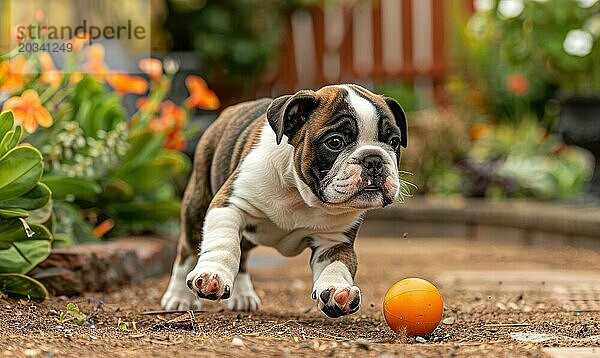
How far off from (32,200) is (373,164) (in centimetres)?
149

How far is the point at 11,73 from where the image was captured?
457 centimetres

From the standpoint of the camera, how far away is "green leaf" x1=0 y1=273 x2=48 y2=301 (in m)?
3.94

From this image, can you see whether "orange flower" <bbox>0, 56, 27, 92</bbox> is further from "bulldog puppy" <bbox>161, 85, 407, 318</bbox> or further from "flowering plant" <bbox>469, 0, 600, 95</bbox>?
"flowering plant" <bbox>469, 0, 600, 95</bbox>

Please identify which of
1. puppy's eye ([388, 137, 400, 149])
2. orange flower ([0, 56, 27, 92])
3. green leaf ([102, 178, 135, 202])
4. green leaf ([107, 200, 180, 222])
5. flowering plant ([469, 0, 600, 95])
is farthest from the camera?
flowering plant ([469, 0, 600, 95])

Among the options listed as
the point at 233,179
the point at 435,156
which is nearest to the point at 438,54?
the point at 435,156

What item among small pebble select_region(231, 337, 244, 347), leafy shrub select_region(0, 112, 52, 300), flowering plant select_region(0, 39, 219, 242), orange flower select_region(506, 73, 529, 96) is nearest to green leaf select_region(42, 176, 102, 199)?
flowering plant select_region(0, 39, 219, 242)

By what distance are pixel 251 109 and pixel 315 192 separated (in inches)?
31.0

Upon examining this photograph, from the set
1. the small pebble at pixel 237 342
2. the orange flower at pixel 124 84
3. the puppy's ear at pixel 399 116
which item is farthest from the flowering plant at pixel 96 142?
the small pebble at pixel 237 342

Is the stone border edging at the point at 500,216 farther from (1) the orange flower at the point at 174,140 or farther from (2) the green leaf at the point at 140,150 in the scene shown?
(2) the green leaf at the point at 140,150

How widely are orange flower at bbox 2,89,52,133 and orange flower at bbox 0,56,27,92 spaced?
396 millimetres

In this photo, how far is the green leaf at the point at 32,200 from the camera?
3.99m

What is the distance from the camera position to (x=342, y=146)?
11.3 ft

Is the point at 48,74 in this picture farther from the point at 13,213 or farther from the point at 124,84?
the point at 13,213

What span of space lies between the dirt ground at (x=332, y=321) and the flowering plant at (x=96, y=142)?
48 cm
